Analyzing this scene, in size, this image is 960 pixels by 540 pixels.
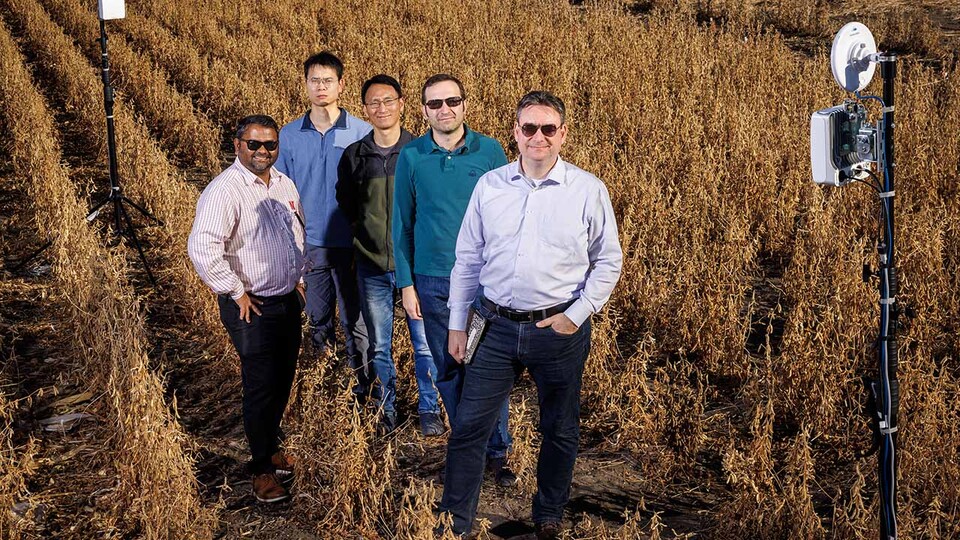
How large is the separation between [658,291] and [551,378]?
2.56 m

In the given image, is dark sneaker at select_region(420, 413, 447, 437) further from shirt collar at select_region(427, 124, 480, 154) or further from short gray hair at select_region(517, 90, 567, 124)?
short gray hair at select_region(517, 90, 567, 124)

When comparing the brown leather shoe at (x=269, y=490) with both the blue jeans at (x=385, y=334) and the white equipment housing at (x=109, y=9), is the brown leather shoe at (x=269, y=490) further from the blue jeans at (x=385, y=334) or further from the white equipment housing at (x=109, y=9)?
the white equipment housing at (x=109, y=9)

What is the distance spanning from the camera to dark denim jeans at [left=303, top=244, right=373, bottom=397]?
4.61 meters

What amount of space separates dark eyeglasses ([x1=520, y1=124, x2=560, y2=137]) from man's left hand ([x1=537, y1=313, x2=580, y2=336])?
1.99ft

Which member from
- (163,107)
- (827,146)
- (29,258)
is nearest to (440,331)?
(827,146)

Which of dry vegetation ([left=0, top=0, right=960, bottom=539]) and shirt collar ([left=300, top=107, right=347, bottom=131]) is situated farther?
shirt collar ([left=300, top=107, right=347, bottom=131])

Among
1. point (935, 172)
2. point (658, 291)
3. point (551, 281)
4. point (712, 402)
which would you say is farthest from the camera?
point (935, 172)

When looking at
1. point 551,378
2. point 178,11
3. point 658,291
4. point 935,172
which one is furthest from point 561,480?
point 178,11

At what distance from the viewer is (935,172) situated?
7.23m

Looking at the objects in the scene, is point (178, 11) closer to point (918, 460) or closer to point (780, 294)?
point (780, 294)

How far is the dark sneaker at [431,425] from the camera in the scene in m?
4.65

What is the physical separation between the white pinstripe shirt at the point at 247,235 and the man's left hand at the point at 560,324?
1.16 m

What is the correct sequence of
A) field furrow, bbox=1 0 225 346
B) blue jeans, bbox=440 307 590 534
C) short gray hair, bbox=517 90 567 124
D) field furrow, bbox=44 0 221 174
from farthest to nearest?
field furrow, bbox=44 0 221 174
field furrow, bbox=1 0 225 346
blue jeans, bbox=440 307 590 534
short gray hair, bbox=517 90 567 124

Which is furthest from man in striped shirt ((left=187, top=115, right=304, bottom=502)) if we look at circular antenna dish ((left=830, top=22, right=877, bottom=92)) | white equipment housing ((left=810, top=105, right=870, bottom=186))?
circular antenna dish ((left=830, top=22, right=877, bottom=92))
